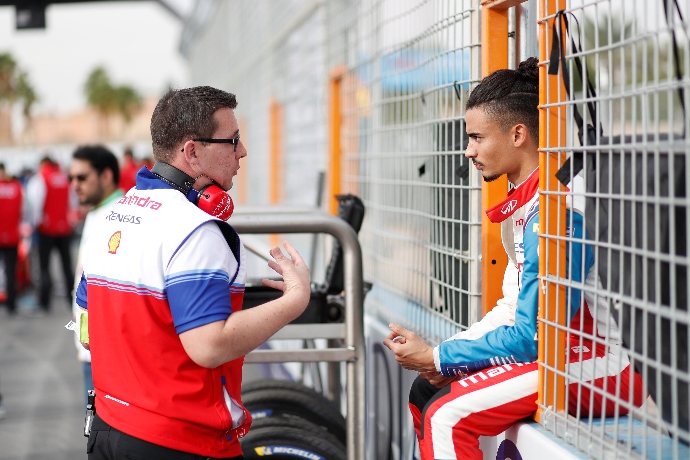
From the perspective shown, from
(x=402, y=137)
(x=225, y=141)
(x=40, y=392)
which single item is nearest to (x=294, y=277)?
(x=225, y=141)

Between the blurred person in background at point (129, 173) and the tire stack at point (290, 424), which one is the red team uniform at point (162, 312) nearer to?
the tire stack at point (290, 424)

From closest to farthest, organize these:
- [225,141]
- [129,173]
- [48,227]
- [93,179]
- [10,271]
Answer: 1. [225,141]
2. [93,179]
3. [10,271]
4. [48,227]
5. [129,173]

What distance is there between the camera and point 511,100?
8.17 ft

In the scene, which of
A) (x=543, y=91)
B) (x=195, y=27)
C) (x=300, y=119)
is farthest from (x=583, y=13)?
(x=195, y=27)

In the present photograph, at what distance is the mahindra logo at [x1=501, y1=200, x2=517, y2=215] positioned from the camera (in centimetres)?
241

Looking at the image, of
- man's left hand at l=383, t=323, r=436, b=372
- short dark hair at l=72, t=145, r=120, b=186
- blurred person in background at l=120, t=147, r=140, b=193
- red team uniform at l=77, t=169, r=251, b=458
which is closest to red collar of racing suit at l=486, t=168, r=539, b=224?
man's left hand at l=383, t=323, r=436, b=372

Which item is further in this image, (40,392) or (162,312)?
(40,392)

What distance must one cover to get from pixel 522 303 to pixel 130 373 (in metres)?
1.07

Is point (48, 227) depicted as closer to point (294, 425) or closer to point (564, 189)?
point (294, 425)

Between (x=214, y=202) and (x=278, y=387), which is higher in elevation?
(x=214, y=202)

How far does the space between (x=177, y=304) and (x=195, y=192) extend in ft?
1.18

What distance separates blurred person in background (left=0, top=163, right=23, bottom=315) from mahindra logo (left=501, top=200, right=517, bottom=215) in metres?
10.6

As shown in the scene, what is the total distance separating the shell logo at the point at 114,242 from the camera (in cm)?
227

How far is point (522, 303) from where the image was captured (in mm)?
2348
